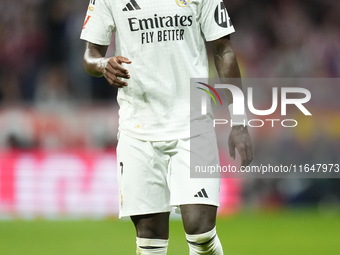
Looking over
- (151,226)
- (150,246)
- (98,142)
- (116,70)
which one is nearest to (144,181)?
(151,226)

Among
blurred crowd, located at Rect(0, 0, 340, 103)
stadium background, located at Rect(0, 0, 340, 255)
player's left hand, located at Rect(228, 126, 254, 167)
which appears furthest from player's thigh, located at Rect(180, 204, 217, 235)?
blurred crowd, located at Rect(0, 0, 340, 103)

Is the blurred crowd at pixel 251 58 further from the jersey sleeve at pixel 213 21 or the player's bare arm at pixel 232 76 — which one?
the jersey sleeve at pixel 213 21

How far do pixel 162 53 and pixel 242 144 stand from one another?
0.76m

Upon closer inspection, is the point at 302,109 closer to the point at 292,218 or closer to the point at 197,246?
the point at 292,218

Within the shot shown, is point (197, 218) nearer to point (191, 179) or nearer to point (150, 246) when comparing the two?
point (191, 179)

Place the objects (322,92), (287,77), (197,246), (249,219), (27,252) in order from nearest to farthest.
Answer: (197,246), (27,252), (249,219), (322,92), (287,77)

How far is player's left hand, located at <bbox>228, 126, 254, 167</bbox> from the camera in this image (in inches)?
145

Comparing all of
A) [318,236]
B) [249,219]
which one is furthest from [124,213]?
[249,219]

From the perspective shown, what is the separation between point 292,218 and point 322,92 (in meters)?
2.21

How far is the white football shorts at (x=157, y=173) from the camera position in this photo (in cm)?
364

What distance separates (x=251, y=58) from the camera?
1093cm

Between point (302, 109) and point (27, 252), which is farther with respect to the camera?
point (302, 109)

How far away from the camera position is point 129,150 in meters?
3.74

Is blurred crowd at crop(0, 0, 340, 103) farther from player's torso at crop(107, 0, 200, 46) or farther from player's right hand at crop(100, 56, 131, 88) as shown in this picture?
player's right hand at crop(100, 56, 131, 88)
